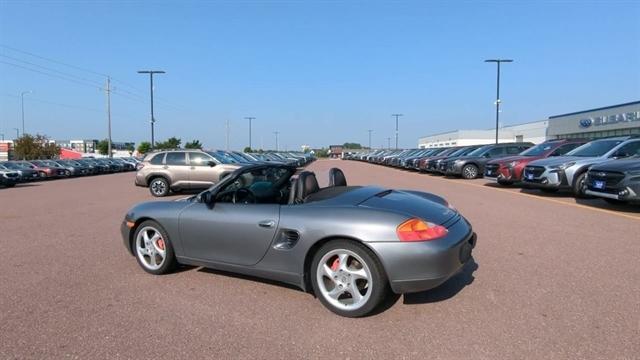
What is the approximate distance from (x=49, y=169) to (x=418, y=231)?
33.9m

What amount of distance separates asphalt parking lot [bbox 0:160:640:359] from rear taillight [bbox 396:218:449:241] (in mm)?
661

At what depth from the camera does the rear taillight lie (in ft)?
11.8

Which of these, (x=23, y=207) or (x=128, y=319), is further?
(x=23, y=207)

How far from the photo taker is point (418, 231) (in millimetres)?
3650

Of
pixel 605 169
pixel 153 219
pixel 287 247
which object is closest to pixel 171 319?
pixel 287 247

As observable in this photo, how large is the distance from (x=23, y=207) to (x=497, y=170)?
47.0 feet

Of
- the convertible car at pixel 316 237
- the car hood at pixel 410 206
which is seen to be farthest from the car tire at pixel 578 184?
the car hood at pixel 410 206

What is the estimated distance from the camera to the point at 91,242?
6.84 metres

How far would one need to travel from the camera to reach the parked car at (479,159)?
20234 mm

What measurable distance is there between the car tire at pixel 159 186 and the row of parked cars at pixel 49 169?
11.7m

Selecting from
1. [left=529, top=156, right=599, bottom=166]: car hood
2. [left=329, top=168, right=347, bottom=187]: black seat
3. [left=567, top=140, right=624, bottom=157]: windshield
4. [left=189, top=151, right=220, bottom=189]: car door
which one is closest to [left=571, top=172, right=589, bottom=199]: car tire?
[left=529, top=156, right=599, bottom=166]: car hood

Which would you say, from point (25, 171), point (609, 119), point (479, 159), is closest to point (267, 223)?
point (479, 159)

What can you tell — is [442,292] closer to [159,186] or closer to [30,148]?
[159,186]

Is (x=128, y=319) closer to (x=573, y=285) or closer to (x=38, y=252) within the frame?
(x=38, y=252)
